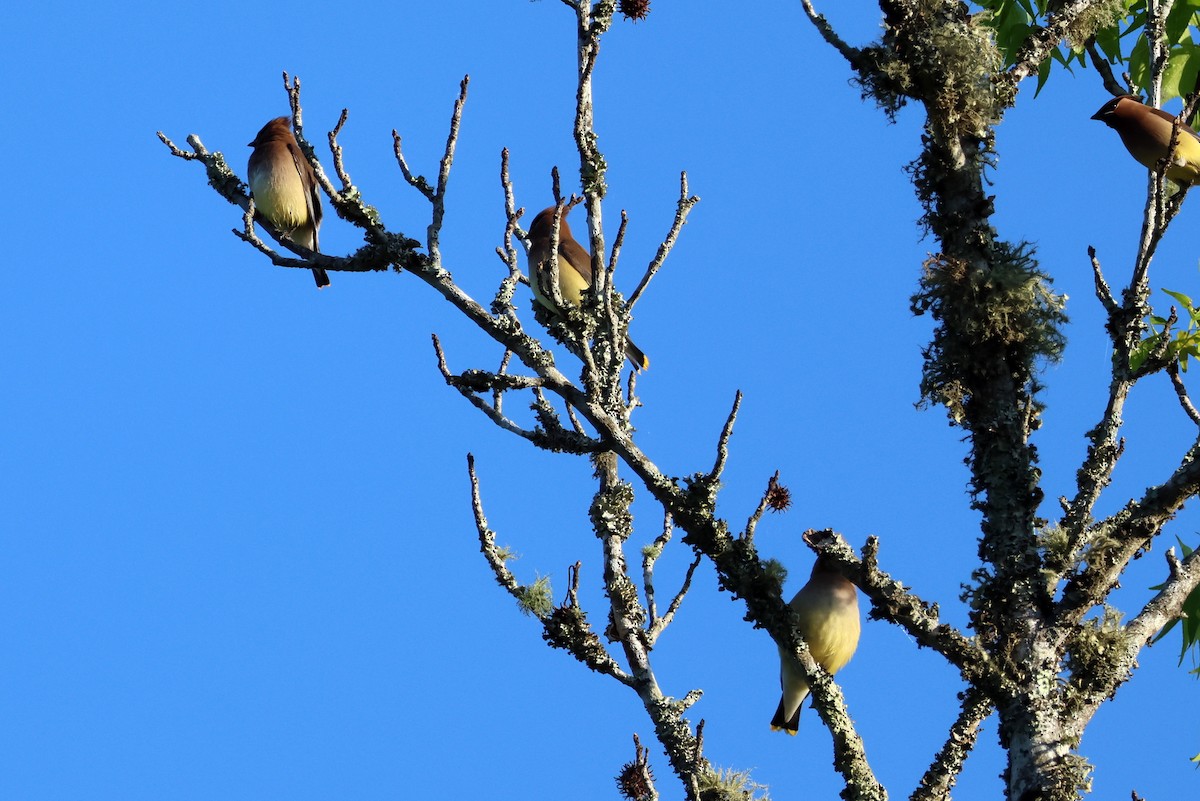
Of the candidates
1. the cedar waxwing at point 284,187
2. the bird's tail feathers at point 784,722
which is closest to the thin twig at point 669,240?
the bird's tail feathers at point 784,722

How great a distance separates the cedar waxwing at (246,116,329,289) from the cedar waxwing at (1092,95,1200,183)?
5.10 metres

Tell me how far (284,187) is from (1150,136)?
5547 millimetres

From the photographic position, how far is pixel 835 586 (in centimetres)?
629

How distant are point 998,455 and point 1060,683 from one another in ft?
3.06

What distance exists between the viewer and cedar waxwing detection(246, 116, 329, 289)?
30.7ft

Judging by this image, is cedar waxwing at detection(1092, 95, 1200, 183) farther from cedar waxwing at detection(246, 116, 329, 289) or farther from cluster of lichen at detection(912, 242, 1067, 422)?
cedar waxwing at detection(246, 116, 329, 289)

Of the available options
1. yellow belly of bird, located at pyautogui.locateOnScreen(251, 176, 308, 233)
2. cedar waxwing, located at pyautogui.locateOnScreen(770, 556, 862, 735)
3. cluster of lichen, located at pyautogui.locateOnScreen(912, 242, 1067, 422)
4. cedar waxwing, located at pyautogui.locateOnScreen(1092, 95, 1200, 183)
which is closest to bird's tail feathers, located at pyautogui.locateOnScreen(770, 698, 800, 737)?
cedar waxwing, located at pyautogui.locateOnScreen(770, 556, 862, 735)

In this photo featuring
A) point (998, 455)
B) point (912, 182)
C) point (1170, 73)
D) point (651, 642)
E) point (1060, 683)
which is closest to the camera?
point (1060, 683)

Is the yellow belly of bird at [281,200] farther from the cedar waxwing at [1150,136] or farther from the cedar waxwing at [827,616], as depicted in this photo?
the cedar waxwing at [1150,136]

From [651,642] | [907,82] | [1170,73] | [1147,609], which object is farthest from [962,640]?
[1170,73]

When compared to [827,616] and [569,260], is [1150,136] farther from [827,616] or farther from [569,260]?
[569,260]

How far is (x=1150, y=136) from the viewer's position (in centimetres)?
648

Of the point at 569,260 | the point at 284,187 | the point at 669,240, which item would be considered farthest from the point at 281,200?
the point at 669,240

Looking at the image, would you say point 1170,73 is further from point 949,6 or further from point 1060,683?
point 1060,683
